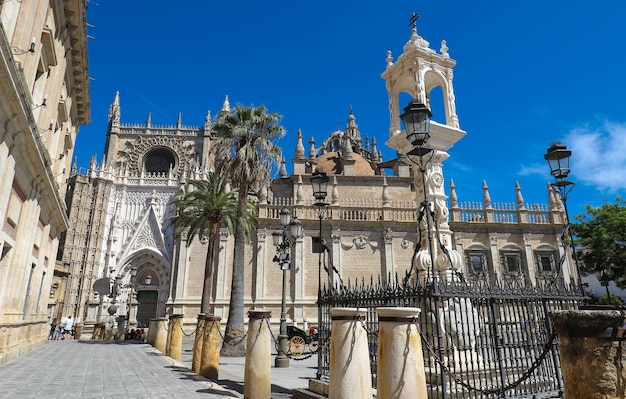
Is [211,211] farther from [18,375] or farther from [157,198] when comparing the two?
[157,198]

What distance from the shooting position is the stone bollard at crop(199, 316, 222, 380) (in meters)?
9.10

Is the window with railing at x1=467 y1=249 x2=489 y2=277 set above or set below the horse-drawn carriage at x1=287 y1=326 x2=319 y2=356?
above

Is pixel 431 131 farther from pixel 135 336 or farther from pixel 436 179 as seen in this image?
pixel 135 336

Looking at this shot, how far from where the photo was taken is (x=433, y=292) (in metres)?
5.66

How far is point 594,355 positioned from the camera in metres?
2.74

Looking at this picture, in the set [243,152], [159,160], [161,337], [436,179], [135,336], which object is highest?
[159,160]

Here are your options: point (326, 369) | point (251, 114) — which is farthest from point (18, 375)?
point (251, 114)

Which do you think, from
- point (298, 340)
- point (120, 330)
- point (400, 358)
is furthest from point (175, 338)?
point (120, 330)

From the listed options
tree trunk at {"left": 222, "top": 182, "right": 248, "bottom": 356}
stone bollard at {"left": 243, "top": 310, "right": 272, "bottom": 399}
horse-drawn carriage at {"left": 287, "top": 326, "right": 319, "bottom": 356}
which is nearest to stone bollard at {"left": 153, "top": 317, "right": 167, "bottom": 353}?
tree trunk at {"left": 222, "top": 182, "right": 248, "bottom": 356}

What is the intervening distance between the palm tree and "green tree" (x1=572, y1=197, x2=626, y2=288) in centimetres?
2155

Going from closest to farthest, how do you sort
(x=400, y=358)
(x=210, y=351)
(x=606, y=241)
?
(x=400, y=358), (x=210, y=351), (x=606, y=241)

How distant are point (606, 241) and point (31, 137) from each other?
30.3 m

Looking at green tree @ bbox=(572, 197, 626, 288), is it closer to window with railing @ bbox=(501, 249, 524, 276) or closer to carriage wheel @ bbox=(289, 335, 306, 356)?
window with railing @ bbox=(501, 249, 524, 276)

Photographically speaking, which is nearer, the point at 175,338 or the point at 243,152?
the point at 175,338
